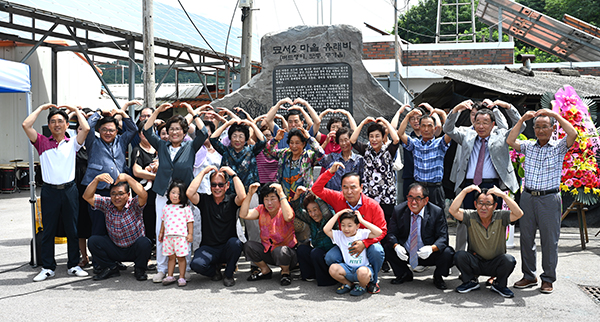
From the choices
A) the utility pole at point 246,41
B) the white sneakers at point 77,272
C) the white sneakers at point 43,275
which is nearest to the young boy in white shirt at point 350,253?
the white sneakers at point 77,272

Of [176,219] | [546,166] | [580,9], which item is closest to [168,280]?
[176,219]

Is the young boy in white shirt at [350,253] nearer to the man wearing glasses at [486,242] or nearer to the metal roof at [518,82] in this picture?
the man wearing glasses at [486,242]

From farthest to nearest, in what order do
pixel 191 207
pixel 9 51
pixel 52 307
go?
pixel 9 51, pixel 191 207, pixel 52 307

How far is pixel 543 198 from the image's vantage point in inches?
187

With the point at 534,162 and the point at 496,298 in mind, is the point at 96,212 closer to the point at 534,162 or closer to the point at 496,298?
the point at 496,298

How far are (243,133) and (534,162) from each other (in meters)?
2.93

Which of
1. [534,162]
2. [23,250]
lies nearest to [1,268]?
[23,250]

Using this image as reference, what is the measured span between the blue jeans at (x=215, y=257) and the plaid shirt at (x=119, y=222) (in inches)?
29.4

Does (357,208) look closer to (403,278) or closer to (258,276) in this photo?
(403,278)

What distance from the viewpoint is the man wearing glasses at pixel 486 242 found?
4543 millimetres

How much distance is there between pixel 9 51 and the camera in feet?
43.5

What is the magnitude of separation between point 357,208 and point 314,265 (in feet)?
2.23

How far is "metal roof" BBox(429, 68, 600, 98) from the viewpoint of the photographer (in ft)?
25.9

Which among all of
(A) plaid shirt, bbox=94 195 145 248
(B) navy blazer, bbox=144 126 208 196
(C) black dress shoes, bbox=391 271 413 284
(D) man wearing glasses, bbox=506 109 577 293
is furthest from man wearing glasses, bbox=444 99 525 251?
(A) plaid shirt, bbox=94 195 145 248
